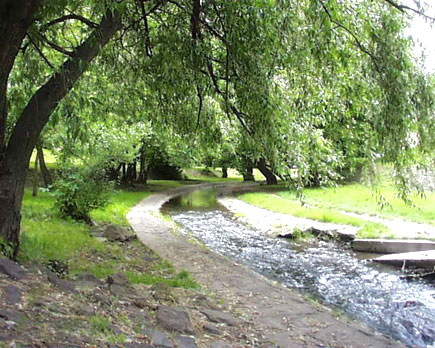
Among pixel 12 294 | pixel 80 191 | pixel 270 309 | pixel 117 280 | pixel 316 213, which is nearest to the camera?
pixel 12 294

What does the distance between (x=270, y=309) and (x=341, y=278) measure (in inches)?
119

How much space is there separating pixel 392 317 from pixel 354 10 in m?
4.49

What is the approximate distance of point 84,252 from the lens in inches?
334

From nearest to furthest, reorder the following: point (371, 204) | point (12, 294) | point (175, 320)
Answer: point (12, 294), point (175, 320), point (371, 204)

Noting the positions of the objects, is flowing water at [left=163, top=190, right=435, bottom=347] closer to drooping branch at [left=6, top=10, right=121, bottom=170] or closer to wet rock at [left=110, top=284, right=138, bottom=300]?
wet rock at [left=110, top=284, right=138, bottom=300]

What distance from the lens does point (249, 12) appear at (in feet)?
18.0

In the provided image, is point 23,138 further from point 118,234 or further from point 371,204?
point 371,204

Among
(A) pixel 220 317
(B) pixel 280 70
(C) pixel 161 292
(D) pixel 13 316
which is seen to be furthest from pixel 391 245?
(D) pixel 13 316

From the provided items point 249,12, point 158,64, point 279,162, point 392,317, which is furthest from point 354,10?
point 392,317

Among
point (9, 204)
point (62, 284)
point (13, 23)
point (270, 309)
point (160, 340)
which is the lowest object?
point (270, 309)

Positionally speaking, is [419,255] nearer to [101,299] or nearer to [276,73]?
[276,73]

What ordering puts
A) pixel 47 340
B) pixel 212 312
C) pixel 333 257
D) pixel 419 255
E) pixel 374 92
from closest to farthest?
1. pixel 47 340
2. pixel 212 312
3. pixel 374 92
4. pixel 419 255
5. pixel 333 257

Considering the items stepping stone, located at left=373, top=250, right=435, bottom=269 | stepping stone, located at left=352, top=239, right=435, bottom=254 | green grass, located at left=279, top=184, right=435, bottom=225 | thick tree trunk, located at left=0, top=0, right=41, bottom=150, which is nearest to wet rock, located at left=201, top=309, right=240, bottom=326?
thick tree trunk, located at left=0, top=0, right=41, bottom=150

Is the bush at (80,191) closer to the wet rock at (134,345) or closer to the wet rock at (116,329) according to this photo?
the wet rock at (116,329)
